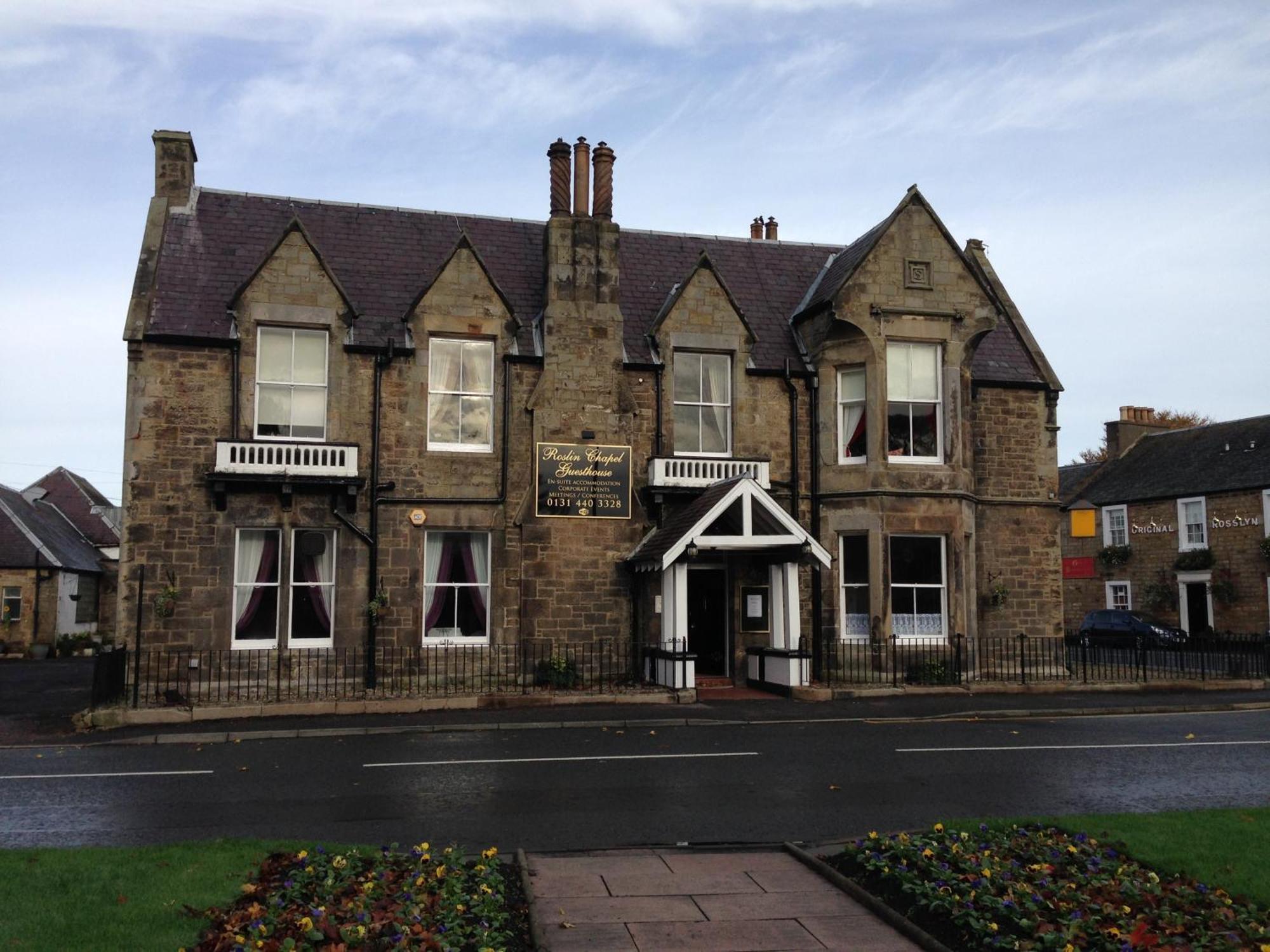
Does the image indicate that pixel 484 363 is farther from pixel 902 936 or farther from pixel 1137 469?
pixel 1137 469

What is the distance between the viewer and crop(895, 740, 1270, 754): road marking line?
14133 mm

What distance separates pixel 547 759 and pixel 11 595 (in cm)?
3485

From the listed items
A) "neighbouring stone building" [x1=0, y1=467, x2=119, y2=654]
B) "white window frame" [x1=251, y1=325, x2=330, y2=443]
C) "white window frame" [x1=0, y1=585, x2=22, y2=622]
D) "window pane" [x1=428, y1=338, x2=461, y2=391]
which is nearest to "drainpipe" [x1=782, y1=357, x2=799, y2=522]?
"window pane" [x1=428, y1=338, x2=461, y2=391]

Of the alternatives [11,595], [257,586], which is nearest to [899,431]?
[257,586]

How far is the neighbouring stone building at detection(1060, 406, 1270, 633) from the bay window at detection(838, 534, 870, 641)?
14.3 m

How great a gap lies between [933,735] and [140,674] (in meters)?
13.8

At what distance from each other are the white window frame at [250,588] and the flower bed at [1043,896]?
1479 cm

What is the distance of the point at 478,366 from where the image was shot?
22.3m

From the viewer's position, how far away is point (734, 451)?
76.0 feet

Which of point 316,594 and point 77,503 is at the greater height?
point 77,503

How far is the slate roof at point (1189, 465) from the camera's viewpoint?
41.0 meters

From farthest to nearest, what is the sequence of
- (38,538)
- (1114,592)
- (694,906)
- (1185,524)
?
1. (1114,592)
2. (1185,524)
3. (38,538)
4. (694,906)

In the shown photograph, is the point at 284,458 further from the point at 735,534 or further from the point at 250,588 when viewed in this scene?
the point at 735,534

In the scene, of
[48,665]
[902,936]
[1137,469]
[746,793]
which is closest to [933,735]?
[746,793]
